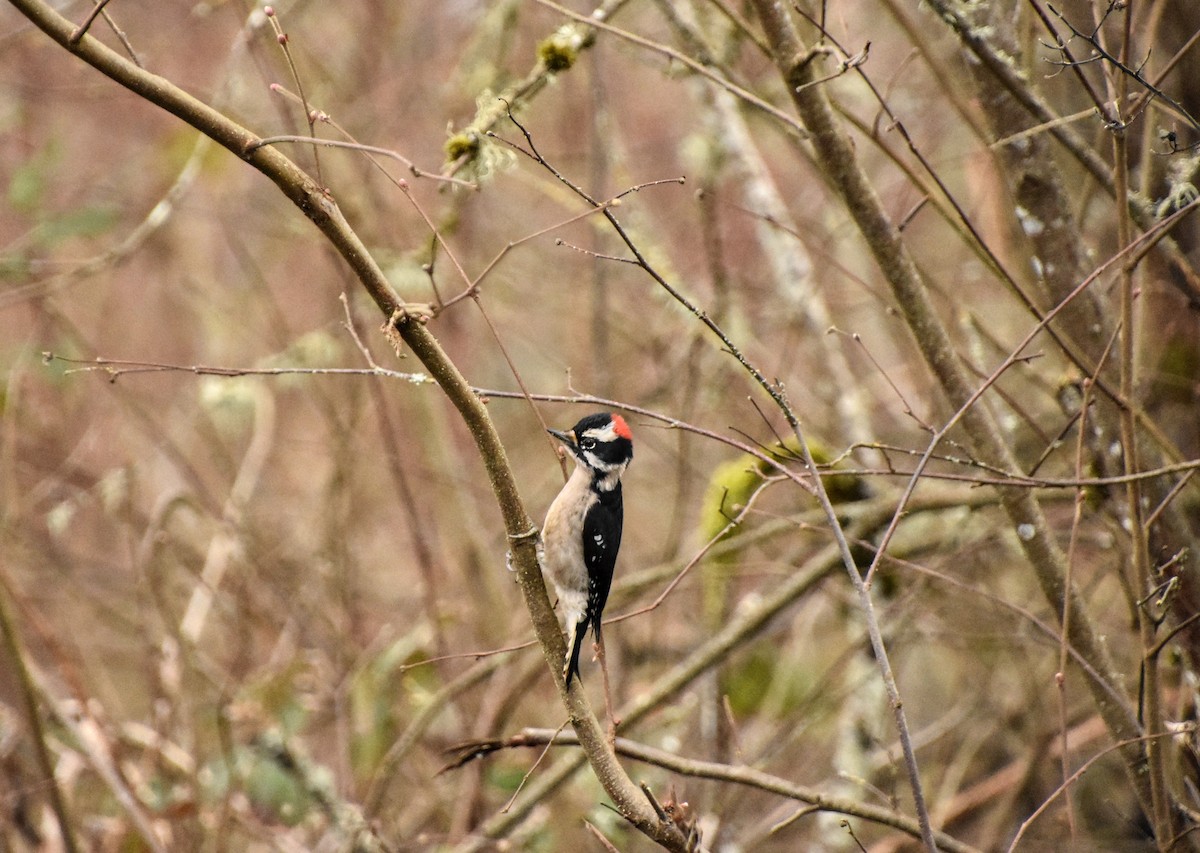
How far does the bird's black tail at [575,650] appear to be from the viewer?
110 inches

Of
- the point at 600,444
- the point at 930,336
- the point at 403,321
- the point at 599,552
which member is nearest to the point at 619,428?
the point at 600,444

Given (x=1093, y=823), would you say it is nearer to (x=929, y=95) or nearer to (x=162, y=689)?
(x=929, y=95)

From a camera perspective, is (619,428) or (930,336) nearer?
(930,336)

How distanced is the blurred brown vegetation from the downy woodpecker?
1.16ft

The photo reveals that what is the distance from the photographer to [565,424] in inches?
281

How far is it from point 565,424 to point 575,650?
12.6 ft

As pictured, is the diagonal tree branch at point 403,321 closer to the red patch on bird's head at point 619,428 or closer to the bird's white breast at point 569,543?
the bird's white breast at point 569,543

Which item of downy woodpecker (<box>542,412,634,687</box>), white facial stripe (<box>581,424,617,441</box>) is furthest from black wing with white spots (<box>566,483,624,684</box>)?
white facial stripe (<box>581,424,617,441</box>)

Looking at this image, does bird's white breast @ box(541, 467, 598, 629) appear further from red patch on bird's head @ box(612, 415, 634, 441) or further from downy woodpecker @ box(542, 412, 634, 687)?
red patch on bird's head @ box(612, 415, 634, 441)

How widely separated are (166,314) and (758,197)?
235 inches

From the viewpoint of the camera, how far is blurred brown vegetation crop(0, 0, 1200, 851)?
370 centimetres

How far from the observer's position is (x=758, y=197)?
5859 mm

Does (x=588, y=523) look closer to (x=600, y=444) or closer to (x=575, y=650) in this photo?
(x=600, y=444)

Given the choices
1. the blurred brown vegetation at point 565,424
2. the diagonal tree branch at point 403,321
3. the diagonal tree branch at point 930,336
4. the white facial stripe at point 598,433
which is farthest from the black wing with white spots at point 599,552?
the diagonal tree branch at point 930,336
